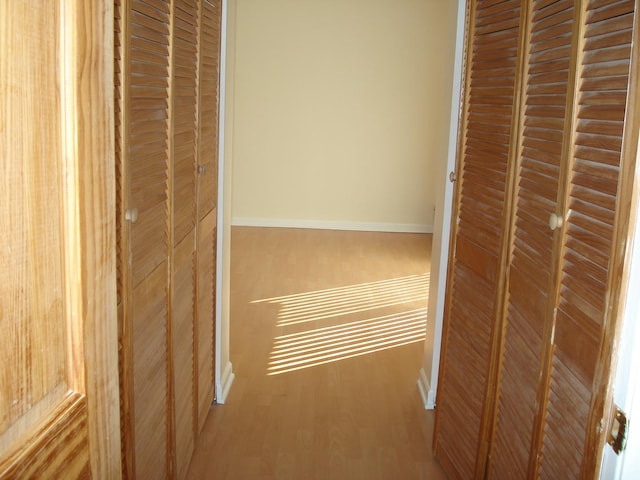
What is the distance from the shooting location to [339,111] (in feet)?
22.5

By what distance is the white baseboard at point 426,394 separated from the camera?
10.1ft

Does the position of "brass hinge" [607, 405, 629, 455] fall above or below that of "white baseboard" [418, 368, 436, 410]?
above

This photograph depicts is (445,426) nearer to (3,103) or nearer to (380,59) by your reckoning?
(3,103)

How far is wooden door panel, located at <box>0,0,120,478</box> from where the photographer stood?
2.13 ft

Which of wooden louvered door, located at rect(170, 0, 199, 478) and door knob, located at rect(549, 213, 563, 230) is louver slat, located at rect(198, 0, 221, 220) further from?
door knob, located at rect(549, 213, 563, 230)

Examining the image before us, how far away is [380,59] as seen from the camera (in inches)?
267

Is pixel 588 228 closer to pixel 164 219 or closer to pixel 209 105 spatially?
pixel 164 219

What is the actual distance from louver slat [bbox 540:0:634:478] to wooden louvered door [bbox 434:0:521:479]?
0.47m

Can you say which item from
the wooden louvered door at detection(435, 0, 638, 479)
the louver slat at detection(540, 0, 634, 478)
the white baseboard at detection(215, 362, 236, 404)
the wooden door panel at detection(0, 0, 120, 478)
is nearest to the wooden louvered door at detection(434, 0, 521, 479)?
the wooden louvered door at detection(435, 0, 638, 479)

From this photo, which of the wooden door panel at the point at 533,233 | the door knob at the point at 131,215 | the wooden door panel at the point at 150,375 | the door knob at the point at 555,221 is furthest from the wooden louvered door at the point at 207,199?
the door knob at the point at 555,221

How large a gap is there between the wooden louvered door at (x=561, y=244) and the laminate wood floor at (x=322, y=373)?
2.26ft

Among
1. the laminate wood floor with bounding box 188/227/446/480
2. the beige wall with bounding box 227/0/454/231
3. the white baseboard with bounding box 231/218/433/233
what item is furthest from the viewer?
the white baseboard with bounding box 231/218/433/233

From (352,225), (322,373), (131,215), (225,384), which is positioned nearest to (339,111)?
(352,225)

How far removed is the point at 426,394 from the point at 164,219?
1.63 m
